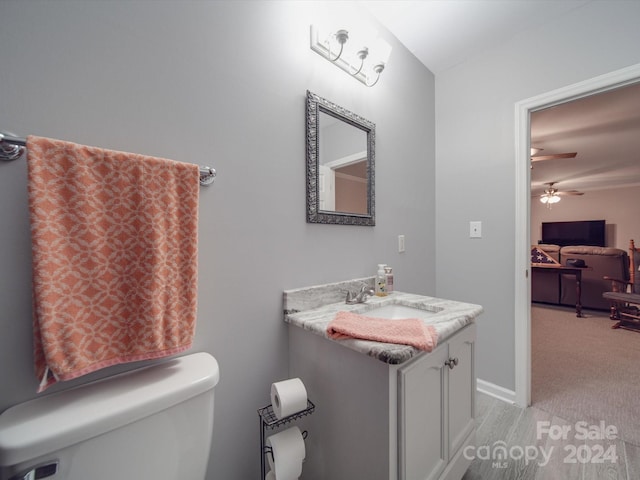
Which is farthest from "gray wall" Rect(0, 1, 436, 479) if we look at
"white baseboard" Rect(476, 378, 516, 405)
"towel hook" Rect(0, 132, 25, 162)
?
"white baseboard" Rect(476, 378, 516, 405)

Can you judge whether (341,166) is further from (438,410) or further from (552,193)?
(552,193)

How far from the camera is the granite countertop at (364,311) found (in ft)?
2.50

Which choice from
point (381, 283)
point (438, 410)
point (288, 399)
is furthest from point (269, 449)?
point (381, 283)

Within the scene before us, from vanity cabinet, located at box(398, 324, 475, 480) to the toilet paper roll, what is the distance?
12.7 inches

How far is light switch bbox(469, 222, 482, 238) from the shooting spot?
1.87 metres

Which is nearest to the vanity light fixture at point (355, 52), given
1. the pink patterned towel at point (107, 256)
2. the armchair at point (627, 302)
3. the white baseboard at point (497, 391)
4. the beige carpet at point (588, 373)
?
the pink patterned towel at point (107, 256)

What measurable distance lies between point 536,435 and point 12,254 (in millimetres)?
2322

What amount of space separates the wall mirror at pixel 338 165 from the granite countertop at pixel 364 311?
333 mm

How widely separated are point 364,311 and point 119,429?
0.92m

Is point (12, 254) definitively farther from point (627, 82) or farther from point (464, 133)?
point (627, 82)

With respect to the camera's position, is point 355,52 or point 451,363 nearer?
point 451,363

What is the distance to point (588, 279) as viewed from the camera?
4008 millimetres

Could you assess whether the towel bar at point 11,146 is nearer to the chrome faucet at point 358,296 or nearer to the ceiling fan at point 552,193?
the chrome faucet at point 358,296

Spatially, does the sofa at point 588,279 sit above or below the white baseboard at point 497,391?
above
